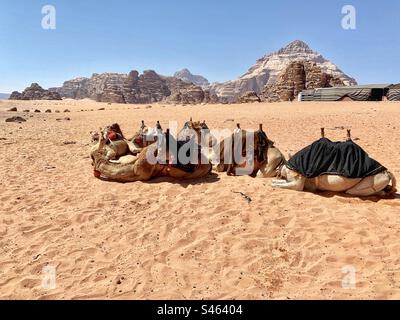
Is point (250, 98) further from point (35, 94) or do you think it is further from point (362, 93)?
point (35, 94)

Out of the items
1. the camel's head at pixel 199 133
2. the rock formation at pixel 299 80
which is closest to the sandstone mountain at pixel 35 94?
the rock formation at pixel 299 80

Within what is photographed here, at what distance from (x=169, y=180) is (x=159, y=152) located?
0.74m

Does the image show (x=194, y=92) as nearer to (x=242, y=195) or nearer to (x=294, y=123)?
(x=294, y=123)

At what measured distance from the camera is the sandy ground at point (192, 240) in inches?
179

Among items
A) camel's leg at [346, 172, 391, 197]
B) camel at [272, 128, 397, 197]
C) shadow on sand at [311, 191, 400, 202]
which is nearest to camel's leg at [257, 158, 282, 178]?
camel at [272, 128, 397, 197]

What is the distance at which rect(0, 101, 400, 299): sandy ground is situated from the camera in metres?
4.54

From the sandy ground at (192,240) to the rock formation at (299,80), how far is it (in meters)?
55.3

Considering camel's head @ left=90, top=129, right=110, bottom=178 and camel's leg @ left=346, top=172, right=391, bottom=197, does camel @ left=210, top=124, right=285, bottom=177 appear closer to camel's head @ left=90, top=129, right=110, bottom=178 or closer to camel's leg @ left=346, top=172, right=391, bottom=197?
camel's leg @ left=346, top=172, right=391, bottom=197

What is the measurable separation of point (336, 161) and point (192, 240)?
11.7 ft

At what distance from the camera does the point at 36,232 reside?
240 inches

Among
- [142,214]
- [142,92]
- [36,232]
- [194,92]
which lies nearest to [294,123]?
[142,214]

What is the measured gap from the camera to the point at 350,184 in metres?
7.39

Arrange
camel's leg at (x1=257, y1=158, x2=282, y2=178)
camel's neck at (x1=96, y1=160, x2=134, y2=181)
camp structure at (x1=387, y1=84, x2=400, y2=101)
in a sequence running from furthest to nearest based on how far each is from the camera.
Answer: camp structure at (x1=387, y1=84, x2=400, y2=101) < camel's leg at (x1=257, y1=158, x2=282, y2=178) < camel's neck at (x1=96, y1=160, x2=134, y2=181)

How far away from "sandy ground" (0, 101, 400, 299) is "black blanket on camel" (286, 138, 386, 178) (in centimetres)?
54
